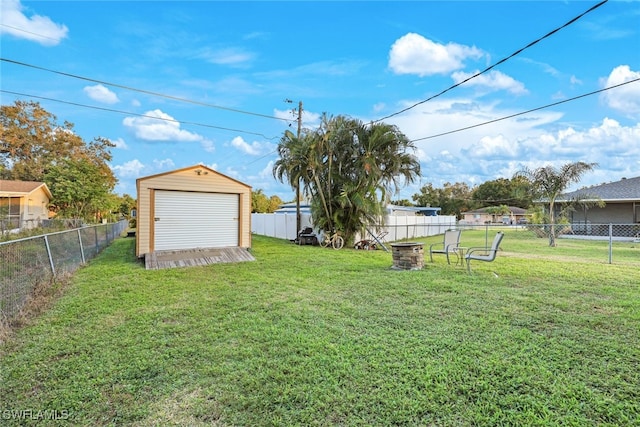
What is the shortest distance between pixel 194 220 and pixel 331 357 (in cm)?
764

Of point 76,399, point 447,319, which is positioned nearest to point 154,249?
point 76,399

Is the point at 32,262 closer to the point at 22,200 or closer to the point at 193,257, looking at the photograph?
the point at 193,257

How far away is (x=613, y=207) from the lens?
58.9 ft

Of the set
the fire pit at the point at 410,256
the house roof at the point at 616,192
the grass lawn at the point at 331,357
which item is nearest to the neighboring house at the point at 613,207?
the house roof at the point at 616,192

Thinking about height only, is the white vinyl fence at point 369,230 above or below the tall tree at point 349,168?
below

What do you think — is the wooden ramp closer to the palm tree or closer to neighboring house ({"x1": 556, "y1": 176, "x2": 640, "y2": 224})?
the palm tree

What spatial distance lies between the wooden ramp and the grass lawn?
96.8 inches

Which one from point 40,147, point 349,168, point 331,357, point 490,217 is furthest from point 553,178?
point 40,147

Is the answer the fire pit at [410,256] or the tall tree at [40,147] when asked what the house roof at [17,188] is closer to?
the tall tree at [40,147]

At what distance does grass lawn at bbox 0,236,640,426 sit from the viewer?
2195mm

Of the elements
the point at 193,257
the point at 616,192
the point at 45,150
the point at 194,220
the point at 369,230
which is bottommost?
the point at 193,257

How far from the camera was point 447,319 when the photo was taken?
386 centimetres

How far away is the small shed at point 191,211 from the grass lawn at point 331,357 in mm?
3549

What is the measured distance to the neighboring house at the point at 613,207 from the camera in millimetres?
16925
